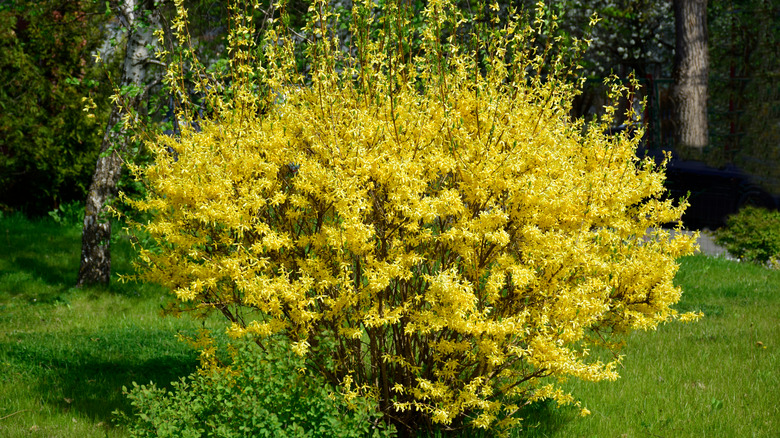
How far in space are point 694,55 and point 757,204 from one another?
9.15ft

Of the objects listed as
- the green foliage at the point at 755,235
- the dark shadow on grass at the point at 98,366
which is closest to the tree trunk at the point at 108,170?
the dark shadow on grass at the point at 98,366

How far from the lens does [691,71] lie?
40.0 feet

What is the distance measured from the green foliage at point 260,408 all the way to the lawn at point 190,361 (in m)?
0.85

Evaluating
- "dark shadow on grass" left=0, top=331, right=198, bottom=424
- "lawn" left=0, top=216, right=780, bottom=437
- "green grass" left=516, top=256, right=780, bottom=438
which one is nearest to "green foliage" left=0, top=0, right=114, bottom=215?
"lawn" left=0, top=216, right=780, bottom=437

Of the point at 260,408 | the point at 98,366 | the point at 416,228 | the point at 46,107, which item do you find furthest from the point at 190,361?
the point at 46,107

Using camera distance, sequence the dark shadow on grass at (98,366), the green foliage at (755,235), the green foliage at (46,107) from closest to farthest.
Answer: the dark shadow on grass at (98,366)
the green foliage at (755,235)
the green foliage at (46,107)

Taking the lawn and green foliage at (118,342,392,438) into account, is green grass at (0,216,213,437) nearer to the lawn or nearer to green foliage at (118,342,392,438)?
the lawn

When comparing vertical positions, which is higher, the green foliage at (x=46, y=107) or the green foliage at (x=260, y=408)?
the green foliage at (x=46, y=107)

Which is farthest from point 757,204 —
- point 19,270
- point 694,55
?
point 19,270

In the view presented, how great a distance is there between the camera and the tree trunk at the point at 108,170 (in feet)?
24.1

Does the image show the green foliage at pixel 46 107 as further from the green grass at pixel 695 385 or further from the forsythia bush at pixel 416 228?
the green grass at pixel 695 385

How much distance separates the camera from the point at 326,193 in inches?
151

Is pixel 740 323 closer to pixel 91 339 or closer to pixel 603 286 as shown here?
pixel 603 286

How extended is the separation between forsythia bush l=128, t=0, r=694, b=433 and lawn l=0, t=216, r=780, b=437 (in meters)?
0.96
